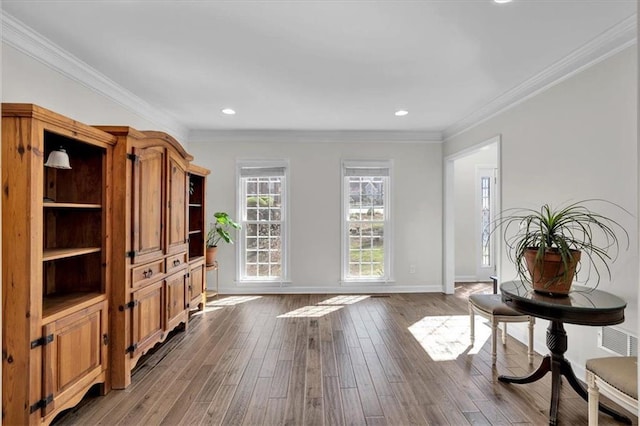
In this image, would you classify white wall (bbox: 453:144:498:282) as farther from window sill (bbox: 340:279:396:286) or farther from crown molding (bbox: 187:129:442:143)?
window sill (bbox: 340:279:396:286)

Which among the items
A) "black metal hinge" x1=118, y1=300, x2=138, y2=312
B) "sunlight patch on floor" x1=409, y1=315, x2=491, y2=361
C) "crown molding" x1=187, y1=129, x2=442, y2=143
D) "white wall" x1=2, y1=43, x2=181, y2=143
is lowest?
"sunlight patch on floor" x1=409, y1=315, x2=491, y2=361

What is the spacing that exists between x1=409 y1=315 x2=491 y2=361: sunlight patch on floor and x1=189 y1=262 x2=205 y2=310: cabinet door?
2.57 m

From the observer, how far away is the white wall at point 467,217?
6473mm

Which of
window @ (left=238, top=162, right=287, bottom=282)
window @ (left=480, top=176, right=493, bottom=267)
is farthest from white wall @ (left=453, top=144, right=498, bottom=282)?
window @ (left=238, top=162, right=287, bottom=282)

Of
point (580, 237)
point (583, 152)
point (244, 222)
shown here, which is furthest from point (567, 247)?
point (244, 222)

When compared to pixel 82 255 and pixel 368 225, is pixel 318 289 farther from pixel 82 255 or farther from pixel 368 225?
pixel 82 255

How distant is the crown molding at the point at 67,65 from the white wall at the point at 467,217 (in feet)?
16.8

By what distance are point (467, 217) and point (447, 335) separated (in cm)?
331

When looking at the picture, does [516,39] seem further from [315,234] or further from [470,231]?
[470,231]

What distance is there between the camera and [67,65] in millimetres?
2934

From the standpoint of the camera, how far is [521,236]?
3570 millimetres

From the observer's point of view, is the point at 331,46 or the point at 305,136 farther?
the point at 305,136

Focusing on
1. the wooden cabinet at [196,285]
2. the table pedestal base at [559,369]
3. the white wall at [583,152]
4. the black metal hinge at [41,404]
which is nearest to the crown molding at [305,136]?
the white wall at [583,152]

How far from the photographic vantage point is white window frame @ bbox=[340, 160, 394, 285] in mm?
5500
